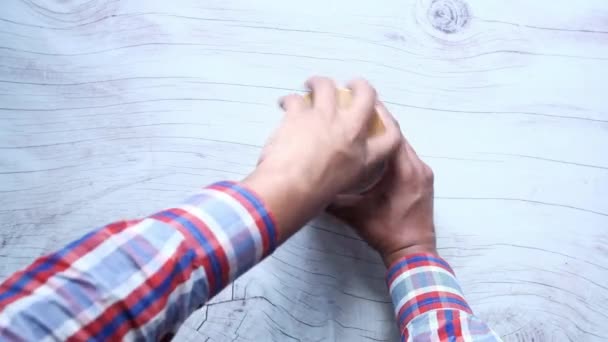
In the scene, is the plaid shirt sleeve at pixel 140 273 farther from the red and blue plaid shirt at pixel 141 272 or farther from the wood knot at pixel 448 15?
the wood knot at pixel 448 15

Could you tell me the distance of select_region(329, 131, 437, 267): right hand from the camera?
570 mm

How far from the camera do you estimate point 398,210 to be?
576 mm

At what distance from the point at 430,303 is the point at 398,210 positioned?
0.11m

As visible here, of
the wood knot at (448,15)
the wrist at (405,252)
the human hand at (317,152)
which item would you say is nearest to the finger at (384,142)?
the human hand at (317,152)

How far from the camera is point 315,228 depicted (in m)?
0.61

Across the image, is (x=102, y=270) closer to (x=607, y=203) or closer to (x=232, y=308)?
(x=232, y=308)

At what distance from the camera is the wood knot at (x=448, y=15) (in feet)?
2.22

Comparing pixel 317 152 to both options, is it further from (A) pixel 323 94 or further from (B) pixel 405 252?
(B) pixel 405 252

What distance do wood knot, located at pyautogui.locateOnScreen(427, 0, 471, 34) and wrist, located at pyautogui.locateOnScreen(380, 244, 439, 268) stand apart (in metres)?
0.29

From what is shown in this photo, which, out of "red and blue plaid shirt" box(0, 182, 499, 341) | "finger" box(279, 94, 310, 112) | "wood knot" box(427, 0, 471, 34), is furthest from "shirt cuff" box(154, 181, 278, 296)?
"wood knot" box(427, 0, 471, 34)

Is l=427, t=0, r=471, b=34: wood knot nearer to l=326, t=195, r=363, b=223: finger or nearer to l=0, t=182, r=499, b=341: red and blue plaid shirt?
l=326, t=195, r=363, b=223: finger

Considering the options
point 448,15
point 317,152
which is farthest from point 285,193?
point 448,15

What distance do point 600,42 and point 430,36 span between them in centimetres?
22

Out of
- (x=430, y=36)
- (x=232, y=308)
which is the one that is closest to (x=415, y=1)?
(x=430, y=36)
